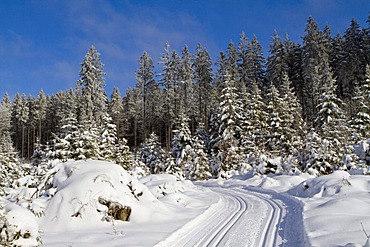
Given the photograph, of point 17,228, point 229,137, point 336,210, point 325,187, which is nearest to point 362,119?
point 229,137

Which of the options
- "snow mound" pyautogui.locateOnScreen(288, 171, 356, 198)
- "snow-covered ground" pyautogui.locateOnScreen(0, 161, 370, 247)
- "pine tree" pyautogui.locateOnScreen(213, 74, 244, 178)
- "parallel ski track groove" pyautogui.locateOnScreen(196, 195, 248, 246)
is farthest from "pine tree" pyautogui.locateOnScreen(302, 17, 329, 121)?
"parallel ski track groove" pyautogui.locateOnScreen(196, 195, 248, 246)

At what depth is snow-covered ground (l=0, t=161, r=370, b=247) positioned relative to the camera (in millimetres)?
8438

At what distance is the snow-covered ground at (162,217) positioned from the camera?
8.44 meters

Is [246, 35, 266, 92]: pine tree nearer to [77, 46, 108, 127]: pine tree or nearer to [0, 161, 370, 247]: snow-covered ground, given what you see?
[77, 46, 108, 127]: pine tree

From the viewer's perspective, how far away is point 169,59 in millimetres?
56000

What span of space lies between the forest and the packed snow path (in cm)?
1029

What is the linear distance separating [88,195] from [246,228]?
19.0 ft

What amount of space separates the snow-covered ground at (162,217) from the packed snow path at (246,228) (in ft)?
0.09

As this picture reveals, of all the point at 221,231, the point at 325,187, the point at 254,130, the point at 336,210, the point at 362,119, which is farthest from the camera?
the point at 254,130

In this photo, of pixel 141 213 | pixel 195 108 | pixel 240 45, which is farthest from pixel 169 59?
pixel 141 213

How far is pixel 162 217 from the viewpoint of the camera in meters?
12.5

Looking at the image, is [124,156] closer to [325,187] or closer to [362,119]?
[325,187]

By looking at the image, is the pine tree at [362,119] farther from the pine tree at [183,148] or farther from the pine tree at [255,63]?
the pine tree at [255,63]

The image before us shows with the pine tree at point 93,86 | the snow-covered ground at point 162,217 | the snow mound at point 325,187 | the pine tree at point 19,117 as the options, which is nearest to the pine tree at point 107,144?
the pine tree at point 93,86
